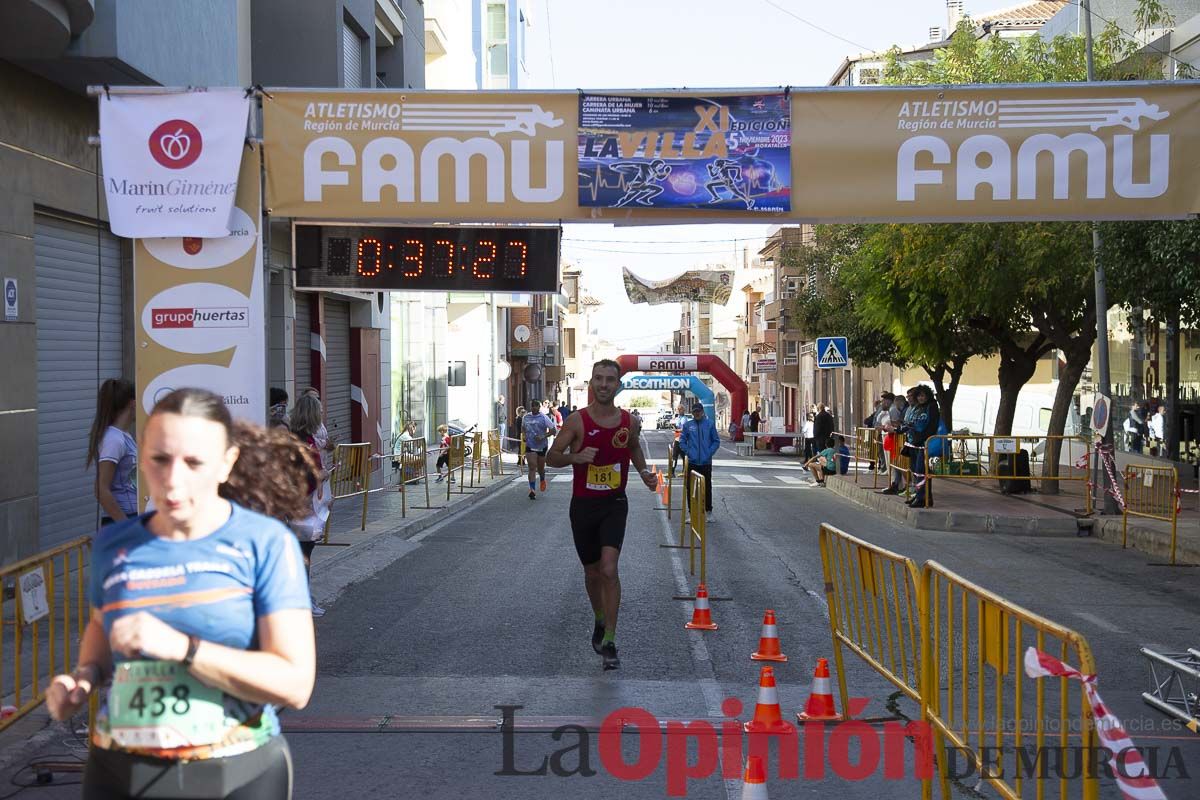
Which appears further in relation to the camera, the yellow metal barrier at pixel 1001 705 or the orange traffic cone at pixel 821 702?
the orange traffic cone at pixel 821 702

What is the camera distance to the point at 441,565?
44.7 feet

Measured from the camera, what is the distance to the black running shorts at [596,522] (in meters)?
8.27

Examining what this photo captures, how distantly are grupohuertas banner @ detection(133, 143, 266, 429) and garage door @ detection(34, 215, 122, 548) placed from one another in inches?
147

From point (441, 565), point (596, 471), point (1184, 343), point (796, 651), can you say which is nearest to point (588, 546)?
point (596, 471)

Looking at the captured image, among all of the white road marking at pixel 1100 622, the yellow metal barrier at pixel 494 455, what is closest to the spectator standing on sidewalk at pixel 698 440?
the white road marking at pixel 1100 622

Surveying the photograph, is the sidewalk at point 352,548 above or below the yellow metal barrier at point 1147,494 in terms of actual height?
below

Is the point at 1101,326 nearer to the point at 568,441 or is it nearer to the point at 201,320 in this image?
A: the point at 568,441

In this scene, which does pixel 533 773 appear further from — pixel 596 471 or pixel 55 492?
pixel 55 492

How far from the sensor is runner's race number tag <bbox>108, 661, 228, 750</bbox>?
294 centimetres

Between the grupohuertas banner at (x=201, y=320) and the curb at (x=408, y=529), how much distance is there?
4.78 metres

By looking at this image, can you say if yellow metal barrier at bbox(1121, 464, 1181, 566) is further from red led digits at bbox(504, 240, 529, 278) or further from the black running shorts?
the black running shorts

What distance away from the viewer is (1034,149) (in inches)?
342

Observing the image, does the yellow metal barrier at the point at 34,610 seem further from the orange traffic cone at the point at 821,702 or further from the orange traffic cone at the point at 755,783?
the orange traffic cone at the point at 821,702

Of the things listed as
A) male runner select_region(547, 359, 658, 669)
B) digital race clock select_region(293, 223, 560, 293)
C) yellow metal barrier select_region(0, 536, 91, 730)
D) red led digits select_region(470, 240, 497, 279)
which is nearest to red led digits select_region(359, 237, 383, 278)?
digital race clock select_region(293, 223, 560, 293)
